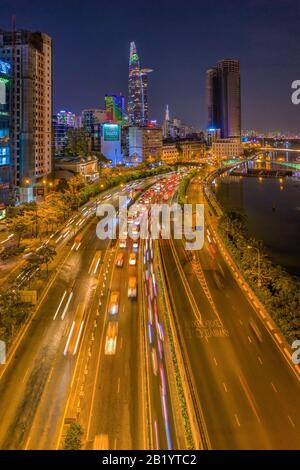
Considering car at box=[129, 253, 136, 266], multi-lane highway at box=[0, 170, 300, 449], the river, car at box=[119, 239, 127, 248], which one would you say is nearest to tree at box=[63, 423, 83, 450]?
multi-lane highway at box=[0, 170, 300, 449]

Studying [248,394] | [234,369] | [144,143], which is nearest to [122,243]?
[234,369]

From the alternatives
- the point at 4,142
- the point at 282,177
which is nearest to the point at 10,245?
the point at 4,142

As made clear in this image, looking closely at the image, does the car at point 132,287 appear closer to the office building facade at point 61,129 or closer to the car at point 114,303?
the car at point 114,303

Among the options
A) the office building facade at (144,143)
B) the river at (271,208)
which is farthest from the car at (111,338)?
the office building facade at (144,143)

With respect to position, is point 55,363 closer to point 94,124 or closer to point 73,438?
point 73,438

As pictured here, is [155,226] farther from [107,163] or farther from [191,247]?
[107,163]

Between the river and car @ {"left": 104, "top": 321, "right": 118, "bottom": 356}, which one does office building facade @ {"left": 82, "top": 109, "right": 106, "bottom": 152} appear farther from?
car @ {"left": 104, "top": 321, "right": 118, "bottom": 356}
